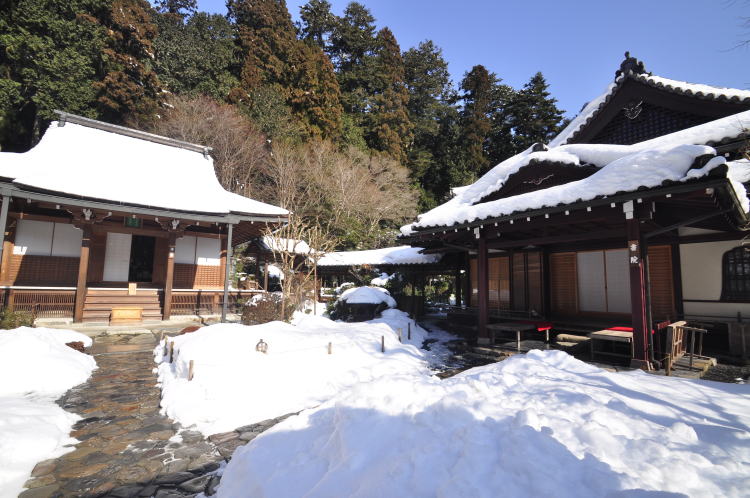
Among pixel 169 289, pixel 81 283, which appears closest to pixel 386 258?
pixel 169 289

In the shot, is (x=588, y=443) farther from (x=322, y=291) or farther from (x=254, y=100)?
(x=254, y=100)

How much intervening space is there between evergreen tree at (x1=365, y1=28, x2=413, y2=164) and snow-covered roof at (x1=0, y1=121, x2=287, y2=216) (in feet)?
57.9

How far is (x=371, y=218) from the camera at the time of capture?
24.9 metres

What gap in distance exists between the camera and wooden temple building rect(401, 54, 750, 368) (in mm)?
5766

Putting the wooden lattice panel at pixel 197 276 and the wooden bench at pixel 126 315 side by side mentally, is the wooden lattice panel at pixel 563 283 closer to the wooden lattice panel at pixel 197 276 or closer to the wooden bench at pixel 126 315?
the wooden lattice panel at pixel 197 276

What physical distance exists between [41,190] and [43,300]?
3.66 meters

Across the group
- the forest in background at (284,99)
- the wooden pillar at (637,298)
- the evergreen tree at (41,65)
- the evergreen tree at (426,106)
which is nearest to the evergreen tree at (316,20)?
the forest in background at (284,99)

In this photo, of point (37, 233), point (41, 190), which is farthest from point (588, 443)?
point (37, 233)

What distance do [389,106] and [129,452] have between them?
32501mm

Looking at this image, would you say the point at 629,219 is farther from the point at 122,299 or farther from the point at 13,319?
the point at 122,299

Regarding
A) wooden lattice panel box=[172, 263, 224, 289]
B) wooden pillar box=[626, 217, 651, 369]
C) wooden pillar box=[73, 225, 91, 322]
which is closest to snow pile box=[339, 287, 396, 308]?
wooden lattice panel box=[172, 263, 224, 289]

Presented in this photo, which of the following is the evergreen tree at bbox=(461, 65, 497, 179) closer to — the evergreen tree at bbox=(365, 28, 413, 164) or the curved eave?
the evergreen tree at bbox=(365, 28, 413, 164)

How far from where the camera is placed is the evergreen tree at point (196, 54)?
25383 mm

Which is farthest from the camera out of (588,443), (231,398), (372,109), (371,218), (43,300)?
(372,109)
